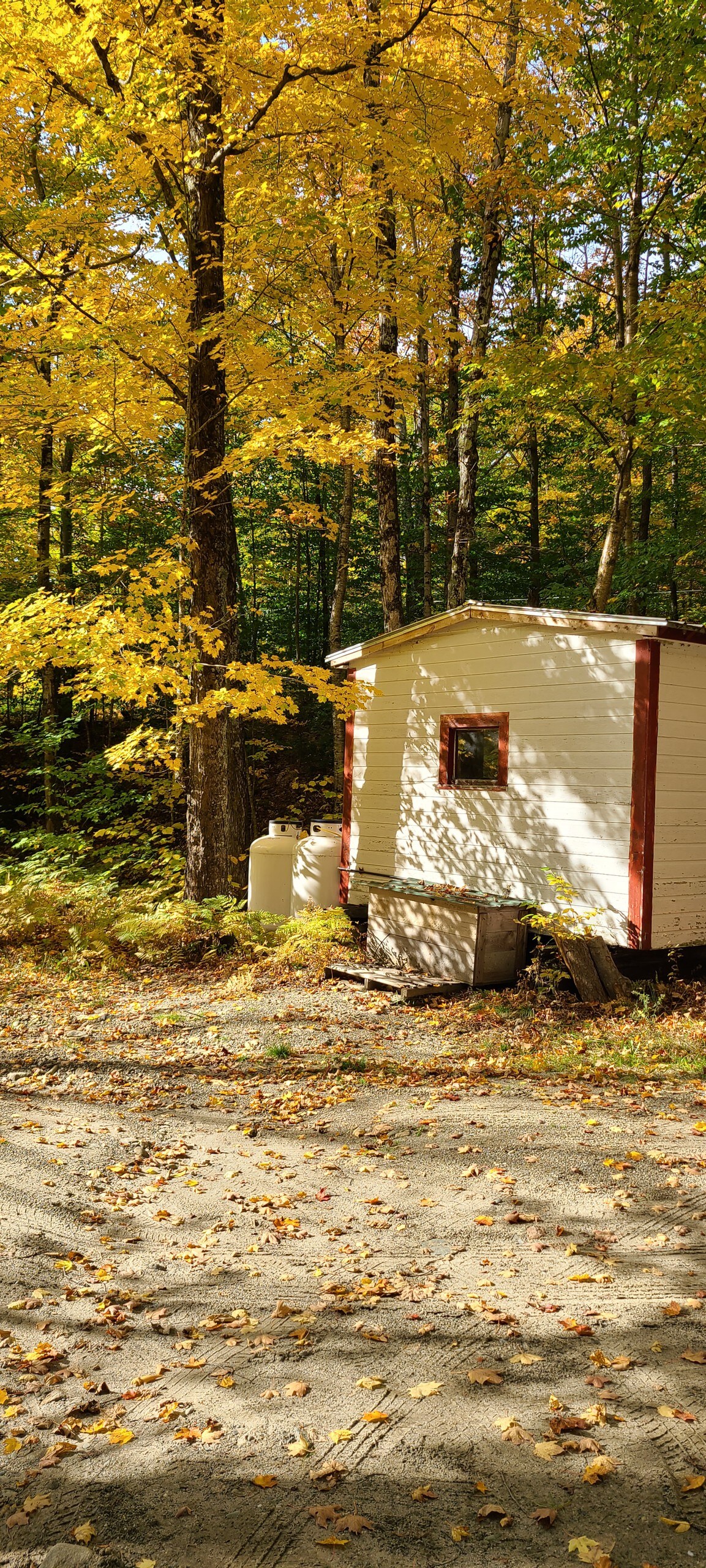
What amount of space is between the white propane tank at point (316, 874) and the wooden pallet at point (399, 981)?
2384mm

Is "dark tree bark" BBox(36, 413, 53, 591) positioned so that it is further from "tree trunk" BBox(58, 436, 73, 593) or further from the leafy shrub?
the leafy shrub

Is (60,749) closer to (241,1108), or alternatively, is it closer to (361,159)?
(361,159)

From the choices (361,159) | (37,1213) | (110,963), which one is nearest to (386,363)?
(361,159)

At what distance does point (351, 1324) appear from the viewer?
363cm

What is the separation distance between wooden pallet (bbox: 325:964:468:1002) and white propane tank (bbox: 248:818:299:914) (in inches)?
101

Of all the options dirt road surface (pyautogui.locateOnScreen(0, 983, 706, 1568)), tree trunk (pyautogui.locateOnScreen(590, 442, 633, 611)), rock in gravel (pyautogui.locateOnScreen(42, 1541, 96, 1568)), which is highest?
tree trunk (pyautogui.locateOnScreen(590, 442, 633, 611))

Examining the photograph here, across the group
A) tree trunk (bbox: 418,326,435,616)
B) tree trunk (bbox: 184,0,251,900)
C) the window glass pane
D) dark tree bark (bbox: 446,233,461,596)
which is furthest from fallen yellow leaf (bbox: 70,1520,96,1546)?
tree trunk (bbox: 418,326,435,616)

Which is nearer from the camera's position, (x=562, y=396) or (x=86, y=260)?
(x=86, y=260)

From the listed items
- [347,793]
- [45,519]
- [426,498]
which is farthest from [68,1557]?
[426,498]

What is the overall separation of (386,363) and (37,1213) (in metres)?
8.60

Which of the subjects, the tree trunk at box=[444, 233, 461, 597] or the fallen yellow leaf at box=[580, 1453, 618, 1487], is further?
the tree trunk at box=[444, 233, 461, 597]

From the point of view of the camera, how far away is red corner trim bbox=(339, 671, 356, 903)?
1242 centimetres

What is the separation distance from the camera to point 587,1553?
7.98 ft

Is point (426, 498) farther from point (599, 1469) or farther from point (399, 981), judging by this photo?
point (599, 1469)
